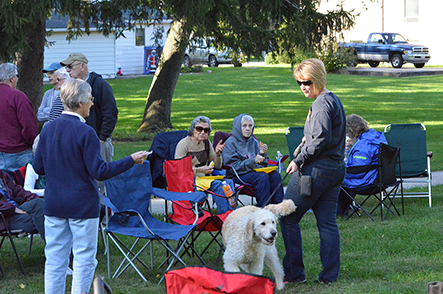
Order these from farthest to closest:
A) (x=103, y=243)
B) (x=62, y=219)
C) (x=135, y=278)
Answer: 1. (x=103, y=243)
2. (x=135, y=278)
3. (x=62, y=219)

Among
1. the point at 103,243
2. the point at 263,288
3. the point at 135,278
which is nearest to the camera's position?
the point at 263,288

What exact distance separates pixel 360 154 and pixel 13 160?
4060 millimetres

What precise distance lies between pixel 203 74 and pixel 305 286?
87.7ft

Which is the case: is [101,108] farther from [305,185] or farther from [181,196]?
[305,185]

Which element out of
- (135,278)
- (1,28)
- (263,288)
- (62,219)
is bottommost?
(135,278)

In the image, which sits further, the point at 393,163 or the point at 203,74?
the point at 203,74

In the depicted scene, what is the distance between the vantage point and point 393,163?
6.76 meters

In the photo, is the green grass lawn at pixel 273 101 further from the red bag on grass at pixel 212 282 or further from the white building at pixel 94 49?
the red bag on grass at pixel 212 282

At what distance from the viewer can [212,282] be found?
3160mm

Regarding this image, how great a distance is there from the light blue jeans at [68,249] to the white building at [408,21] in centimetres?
3147

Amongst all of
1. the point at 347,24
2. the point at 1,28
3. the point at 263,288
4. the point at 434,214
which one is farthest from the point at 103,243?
the point at 347,24

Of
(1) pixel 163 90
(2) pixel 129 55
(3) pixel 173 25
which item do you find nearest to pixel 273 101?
(1) pixel 163 90

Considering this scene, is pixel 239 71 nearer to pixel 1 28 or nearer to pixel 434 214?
pixel 1 28

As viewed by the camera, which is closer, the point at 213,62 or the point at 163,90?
the point at 163,90
